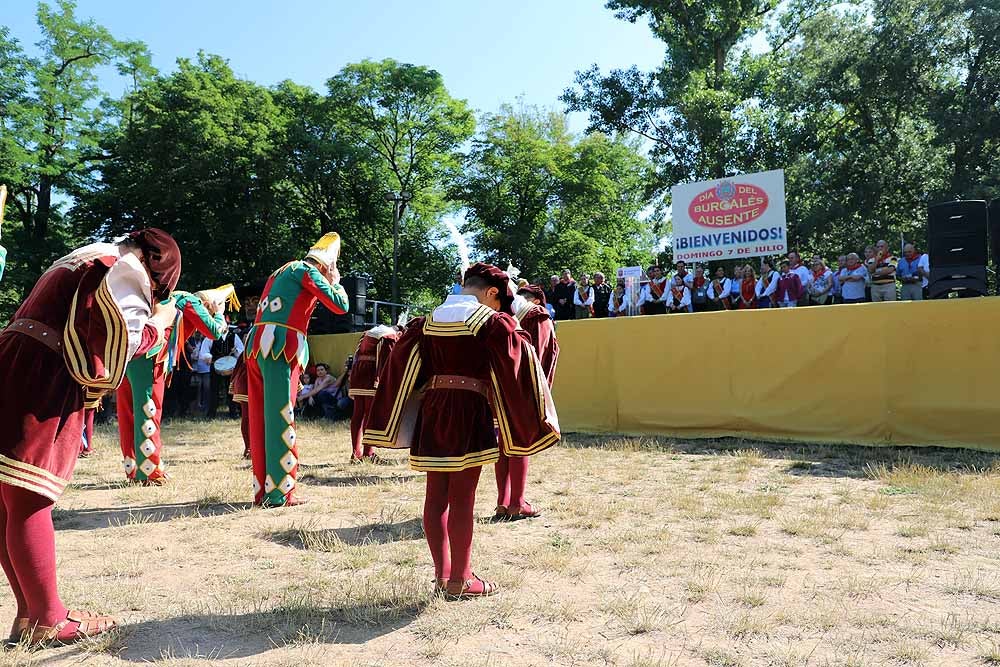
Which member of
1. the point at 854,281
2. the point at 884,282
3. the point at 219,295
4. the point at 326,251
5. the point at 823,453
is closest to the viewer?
the point at 326,251

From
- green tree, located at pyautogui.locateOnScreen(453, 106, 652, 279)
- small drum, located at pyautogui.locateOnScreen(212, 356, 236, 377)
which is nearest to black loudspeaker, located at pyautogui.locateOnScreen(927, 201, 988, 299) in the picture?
small drum, located at pyautogui.locateOnScreen(212, 356, 236, 377)

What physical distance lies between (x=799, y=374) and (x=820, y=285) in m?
4.27

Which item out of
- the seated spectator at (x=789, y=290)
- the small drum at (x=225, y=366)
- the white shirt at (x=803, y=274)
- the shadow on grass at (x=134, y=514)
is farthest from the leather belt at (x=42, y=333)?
the white shirt at (x=803, y=274)

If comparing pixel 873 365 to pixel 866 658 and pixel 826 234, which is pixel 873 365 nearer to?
pixel 866 658

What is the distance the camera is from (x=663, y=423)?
995 cm

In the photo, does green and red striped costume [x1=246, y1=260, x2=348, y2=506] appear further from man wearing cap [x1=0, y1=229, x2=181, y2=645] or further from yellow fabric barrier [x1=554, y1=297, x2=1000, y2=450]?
yellow fabric barrier [x1=554, y1=297, x2=1000, y2=450]

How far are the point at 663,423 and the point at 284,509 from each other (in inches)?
215

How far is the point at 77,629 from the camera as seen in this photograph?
3.25 metres

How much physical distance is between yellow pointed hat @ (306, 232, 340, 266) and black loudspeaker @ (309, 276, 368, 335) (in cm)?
975

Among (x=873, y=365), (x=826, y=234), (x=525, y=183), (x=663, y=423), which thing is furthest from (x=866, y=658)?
(x=525, y=183)

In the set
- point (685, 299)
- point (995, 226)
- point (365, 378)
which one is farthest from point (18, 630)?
point (685, 299)

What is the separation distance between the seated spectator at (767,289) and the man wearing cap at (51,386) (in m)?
11.4

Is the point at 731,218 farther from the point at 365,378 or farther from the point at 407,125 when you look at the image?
the point at 407,125

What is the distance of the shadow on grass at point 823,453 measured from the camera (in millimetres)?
7148
